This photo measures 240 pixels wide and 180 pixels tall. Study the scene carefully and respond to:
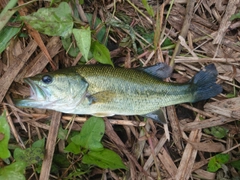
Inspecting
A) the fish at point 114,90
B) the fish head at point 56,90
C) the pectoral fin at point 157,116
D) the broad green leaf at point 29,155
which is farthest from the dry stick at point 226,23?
the broad green leaf at point 29,155

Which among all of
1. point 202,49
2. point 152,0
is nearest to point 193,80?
point 202,49

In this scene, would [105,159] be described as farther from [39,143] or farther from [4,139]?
[4,139]

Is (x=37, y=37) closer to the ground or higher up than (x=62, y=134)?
higher up

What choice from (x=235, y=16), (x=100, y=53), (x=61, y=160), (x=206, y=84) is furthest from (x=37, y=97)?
(x=235, y=16)

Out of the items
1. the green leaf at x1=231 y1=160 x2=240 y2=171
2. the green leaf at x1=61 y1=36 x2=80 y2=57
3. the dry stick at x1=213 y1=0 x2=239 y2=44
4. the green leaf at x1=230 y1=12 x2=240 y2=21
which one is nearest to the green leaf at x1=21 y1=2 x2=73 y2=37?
the green leaf at x1=61 y1=36 x2=80 y2=57

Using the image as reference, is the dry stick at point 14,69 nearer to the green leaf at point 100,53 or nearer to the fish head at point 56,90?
the fish head at point 56,90

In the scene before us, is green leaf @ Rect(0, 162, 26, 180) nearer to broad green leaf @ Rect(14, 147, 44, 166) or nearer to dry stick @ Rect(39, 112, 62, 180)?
broad green leaf @ Rect(14, 147, 44, 166)

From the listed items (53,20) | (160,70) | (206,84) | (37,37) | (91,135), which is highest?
(53,20)
